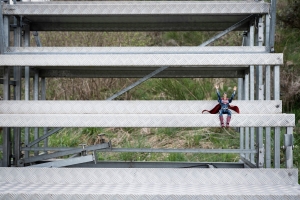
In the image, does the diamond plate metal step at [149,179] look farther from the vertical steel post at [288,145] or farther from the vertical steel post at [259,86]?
the vertical steel post at [259,86]

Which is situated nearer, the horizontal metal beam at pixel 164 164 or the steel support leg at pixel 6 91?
the steel support leg at pixel 6 91

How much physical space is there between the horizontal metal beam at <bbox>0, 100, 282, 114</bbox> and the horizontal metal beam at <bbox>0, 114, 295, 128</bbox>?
238 millimetres

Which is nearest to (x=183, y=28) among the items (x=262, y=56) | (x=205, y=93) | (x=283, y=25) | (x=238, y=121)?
(x=262, y=56)

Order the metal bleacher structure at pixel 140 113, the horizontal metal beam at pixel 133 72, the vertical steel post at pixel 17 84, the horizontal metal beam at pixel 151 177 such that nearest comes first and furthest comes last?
the metal bleacher structure at pixel 140 113, the horizontal metal beam at pixel 151 177, the vertical steel post at pixel 17 84, the horizontal metal beam at pixel 133 72

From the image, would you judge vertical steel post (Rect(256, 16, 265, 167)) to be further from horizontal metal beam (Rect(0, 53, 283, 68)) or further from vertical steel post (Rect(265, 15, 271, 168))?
horizontal metal beam (Rect(0, 53, 283, 68))

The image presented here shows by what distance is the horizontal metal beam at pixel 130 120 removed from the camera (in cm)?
393

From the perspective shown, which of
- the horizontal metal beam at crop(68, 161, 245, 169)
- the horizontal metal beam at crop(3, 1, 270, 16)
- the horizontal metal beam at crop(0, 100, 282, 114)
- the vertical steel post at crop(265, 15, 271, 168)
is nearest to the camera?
the horizontal metal beam at crop(0, 100, 282, 114)

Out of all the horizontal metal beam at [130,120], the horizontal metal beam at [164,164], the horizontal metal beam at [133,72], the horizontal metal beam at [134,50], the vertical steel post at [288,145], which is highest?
the horizontal metal beam at [134,50]

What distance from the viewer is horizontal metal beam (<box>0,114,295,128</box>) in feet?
12.9

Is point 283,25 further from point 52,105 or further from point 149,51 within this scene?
point 52,105

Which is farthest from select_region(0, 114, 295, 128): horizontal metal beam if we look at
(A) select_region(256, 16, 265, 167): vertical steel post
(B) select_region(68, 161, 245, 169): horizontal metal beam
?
(B) select_region(68, 161, 245, 169): horizontal metal beam

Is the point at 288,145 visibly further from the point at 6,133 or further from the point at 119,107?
the point at 6,133

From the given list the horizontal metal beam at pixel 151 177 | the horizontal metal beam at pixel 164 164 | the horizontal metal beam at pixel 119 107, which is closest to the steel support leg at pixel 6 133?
the horizontal metal beam at pixel 119 107

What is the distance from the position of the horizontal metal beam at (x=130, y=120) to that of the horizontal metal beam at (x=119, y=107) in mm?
238
